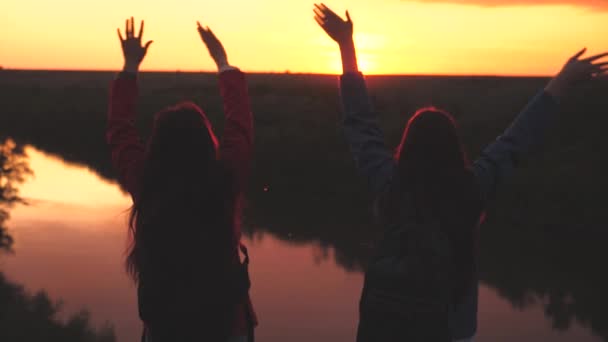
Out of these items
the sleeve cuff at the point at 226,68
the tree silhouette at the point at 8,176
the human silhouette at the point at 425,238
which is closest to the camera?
the human silhouette at the point at 425,238

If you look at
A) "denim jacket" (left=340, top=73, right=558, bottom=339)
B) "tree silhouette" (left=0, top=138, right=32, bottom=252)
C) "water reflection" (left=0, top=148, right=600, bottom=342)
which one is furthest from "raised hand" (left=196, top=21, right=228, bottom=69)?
"tree silhouette" (left=0, top=138, right=32, bottom=252)

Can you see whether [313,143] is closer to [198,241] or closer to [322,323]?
[322,323]

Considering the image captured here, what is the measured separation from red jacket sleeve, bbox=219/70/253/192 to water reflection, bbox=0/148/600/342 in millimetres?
5768

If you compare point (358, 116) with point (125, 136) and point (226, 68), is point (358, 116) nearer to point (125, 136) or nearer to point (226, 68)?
point (226, 68)

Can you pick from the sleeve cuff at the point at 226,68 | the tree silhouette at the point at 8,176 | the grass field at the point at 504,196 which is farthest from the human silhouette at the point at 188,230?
the tree silhouette at the point at 8,176

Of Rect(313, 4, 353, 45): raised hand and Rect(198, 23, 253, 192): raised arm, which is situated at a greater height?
Rect(313, 4, 353, 45): raised hand

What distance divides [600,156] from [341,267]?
8.86 m

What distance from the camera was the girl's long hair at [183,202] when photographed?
2.37 m

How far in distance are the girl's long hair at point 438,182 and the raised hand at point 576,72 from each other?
0.48 meters

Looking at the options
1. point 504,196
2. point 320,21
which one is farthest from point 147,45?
point 504,196

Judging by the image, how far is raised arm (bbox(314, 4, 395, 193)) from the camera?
2.45 meters

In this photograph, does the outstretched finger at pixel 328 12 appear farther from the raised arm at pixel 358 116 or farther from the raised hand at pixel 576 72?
the raised hand at pixel 576 72

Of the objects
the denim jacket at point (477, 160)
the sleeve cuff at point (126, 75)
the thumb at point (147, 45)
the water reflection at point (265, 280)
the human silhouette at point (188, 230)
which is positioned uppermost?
the thumb at point (147, 45)

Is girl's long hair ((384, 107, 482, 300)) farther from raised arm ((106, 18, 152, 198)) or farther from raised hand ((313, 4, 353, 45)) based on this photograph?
raised arm ((106, 18, 152, 198))
